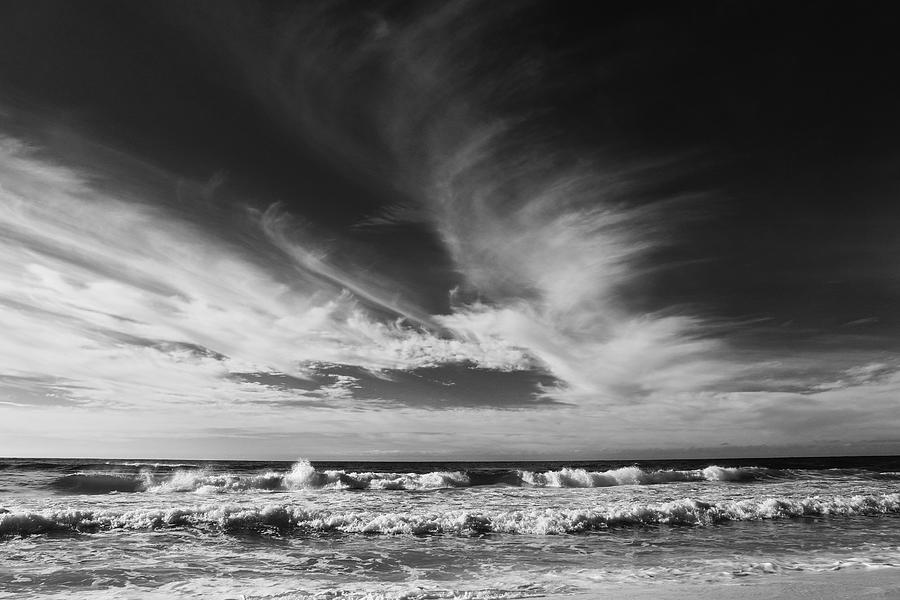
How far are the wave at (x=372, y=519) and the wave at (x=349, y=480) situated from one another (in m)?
12.0

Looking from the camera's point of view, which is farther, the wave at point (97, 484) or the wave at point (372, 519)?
the wave at point (97, 484)

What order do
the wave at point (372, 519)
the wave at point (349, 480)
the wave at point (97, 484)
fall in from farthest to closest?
the wave at point (349, 480), the wave at point (97, 484), the wave at point (372, 519)

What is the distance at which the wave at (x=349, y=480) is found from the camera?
27.4 metres

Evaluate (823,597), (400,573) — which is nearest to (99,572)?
(400,573)

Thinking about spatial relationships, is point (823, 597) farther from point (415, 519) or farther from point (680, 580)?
point (415, 519)

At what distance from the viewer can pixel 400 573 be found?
31.0ft

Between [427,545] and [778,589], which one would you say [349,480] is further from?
[778,589]

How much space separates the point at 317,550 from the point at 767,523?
13.9 meters

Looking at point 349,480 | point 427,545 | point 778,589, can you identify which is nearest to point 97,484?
point 349,480

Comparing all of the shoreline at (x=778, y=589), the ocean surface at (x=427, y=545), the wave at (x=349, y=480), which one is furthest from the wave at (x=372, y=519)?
the wave at (x=349, y=480)

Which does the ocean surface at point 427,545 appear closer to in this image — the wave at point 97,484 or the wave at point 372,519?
the wave at point 372,519

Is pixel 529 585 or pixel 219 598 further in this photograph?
pixel 529 585

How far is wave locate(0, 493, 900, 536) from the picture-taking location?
45.3 feet

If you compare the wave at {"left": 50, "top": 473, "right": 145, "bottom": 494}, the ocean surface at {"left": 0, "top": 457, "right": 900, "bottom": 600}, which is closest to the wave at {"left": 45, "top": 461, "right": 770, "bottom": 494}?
the wave at {"left": 50, "top": 473, "right": 145, "bottom": 494}
